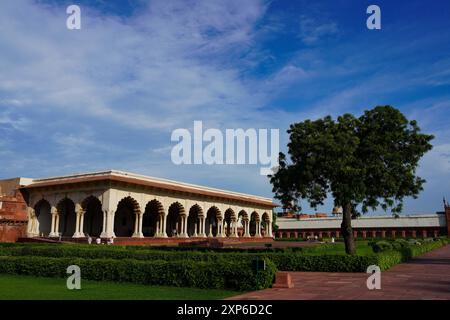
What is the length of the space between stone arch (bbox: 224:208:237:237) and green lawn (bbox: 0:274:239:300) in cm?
3643

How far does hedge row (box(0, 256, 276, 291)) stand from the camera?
11.6m

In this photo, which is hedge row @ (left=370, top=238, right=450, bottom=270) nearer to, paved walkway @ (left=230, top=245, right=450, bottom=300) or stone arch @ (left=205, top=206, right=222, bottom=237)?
paved walkway @ (left=230, top=245, right=450, bottom=300)

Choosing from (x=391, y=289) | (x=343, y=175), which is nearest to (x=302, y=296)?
(x=391, y=289)

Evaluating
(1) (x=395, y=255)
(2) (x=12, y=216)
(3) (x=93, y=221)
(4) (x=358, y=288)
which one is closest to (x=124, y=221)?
(3) (x=93, y=221)

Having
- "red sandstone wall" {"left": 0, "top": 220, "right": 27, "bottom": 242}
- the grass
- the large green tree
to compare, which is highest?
the large green tree

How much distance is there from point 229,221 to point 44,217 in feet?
79.2

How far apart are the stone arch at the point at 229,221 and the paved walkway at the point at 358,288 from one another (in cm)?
3448

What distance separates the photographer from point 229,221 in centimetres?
5538

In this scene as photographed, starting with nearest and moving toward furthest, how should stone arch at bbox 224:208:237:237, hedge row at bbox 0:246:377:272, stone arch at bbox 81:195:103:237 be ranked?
hedge row at bbox 0:246:377:272, stone arch at bbox 81:195:103:237, stone arch at bbox 224:208:237:237

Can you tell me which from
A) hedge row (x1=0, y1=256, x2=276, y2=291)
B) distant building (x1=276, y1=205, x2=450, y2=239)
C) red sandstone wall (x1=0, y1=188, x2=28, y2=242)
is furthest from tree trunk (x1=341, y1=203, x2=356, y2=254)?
distant building (x1=276, y1=205, x2=450, y2=239)

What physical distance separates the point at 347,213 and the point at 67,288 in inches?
Result: 565

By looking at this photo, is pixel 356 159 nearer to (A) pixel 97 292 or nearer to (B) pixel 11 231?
(A) pixel 97 292

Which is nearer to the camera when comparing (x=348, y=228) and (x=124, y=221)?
(x=348, y=228)
